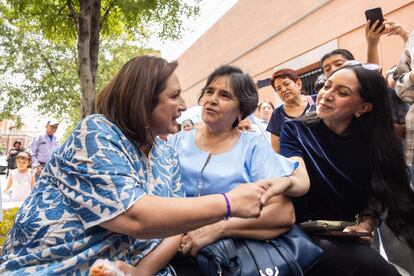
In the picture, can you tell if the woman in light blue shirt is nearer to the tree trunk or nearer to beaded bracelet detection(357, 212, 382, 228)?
beaded bracelet detection(357, 212, 382, 228)

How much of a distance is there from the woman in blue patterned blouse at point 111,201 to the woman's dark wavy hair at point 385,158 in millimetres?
1024

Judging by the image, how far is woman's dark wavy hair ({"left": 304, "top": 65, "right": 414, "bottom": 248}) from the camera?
2.01 meters

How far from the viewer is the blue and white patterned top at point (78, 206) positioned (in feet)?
4.01

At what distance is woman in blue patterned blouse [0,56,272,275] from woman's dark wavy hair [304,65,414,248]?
1.02 m

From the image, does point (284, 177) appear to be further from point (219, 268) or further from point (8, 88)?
point (8, 88)

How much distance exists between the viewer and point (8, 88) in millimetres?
16016

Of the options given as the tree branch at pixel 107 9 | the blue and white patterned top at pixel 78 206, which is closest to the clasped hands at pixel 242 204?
the blue and white patterned top at pixel 78 206

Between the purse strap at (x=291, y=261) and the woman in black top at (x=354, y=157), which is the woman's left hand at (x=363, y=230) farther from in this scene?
the purse strap at (x=291, y=261)

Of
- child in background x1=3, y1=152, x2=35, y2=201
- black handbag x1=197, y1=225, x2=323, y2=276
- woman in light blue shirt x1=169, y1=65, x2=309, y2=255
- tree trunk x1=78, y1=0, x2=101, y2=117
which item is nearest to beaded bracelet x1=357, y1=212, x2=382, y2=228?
woman in light blue shirt x1=169, y1=65, x2=309, y2=255

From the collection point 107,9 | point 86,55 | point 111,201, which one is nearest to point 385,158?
point 111,201

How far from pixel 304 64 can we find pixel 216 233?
740cm

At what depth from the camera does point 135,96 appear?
143 centimetres

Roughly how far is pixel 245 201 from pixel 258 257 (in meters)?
0.35

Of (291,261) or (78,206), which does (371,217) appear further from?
(78,206)
